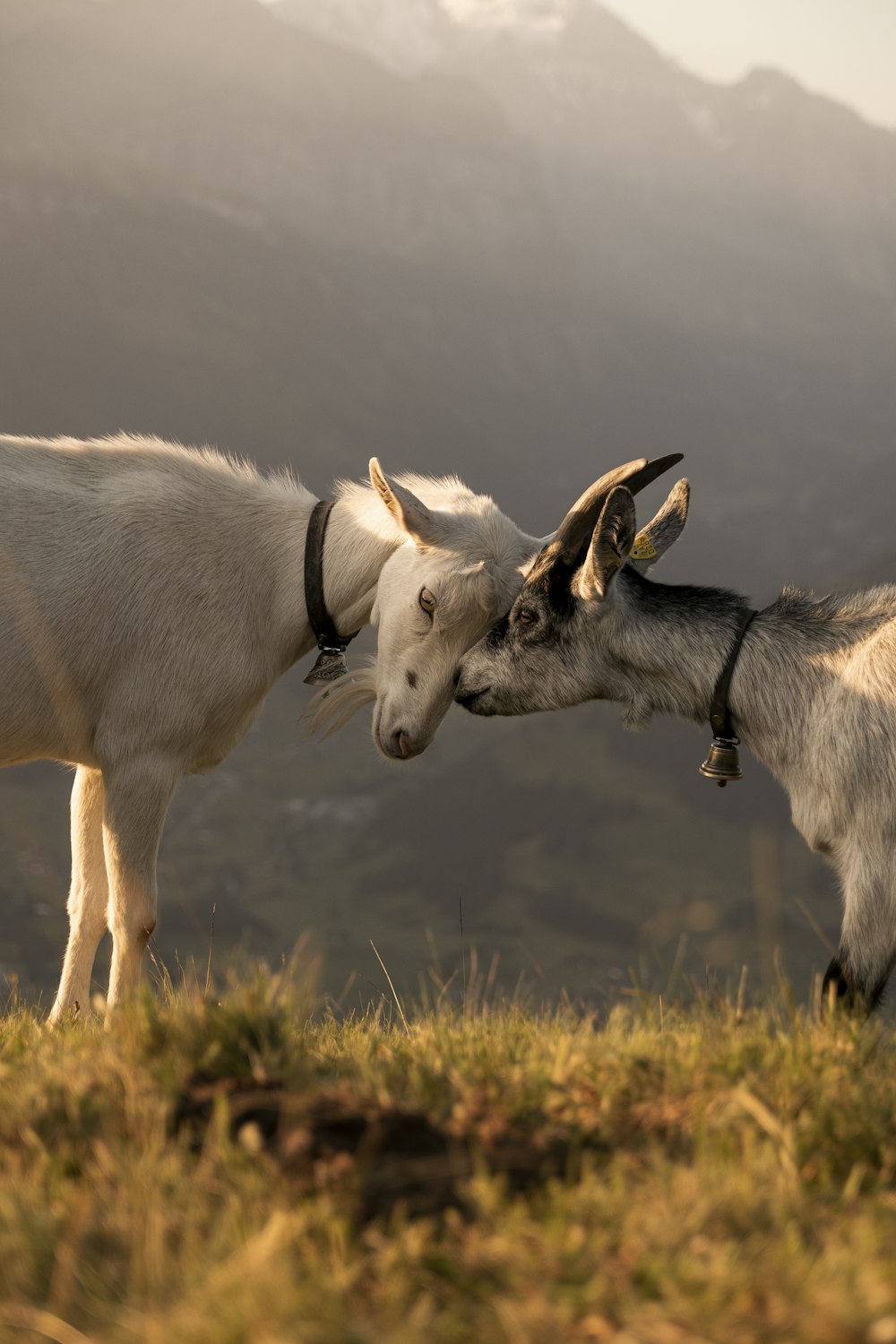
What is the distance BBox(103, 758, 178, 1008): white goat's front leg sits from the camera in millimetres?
7102

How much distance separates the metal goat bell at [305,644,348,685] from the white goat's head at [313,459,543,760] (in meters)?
0.30

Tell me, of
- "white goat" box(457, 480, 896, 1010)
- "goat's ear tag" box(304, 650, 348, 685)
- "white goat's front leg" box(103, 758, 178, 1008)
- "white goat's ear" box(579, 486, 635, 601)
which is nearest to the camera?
"white goat" box(457, 480, 896, 1010)

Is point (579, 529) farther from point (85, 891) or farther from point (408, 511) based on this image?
point (85, 891)

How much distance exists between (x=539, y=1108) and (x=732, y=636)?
332 cm

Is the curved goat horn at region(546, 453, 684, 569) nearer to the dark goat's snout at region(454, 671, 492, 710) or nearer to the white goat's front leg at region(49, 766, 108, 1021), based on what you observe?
the dark goat's snout at region(454, 671, 492, 710)

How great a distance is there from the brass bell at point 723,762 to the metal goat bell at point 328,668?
7.84 ft

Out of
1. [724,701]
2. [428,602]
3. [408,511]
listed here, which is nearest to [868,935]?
[724,701]

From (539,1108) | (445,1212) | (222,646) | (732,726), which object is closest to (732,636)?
(732,726)

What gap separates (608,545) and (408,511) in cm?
129

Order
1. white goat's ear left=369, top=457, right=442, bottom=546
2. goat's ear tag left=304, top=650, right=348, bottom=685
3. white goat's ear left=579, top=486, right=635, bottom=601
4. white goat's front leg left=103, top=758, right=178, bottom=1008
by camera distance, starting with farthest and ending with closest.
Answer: goat's ear tag left=304, top=650, right=348, bottom=685 → white goat's ear left=369, top=457, right=442, bottom=546 → white goat's front leg left=103, top=758, right=178, bottom=1008 → white goat's ear left=579, top=486, right=635, bottom=601

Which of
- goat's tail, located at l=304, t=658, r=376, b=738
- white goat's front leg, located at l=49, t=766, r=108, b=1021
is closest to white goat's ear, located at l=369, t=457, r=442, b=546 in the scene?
goat's tail, located at l=304, t=658, r=376, b=738

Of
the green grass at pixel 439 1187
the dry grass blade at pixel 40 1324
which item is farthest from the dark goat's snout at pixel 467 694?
the dry grass blade at pixel 40 1324

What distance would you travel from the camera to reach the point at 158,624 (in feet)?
24.5

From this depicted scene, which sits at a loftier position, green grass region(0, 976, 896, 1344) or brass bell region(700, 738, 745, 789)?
brass bell region(700, 738, 745, 789)
